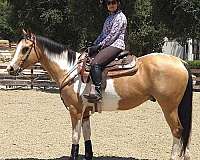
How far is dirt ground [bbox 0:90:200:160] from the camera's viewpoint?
726 centimetres

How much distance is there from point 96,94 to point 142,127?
401 centimetres

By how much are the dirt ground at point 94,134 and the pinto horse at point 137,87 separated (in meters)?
0.91

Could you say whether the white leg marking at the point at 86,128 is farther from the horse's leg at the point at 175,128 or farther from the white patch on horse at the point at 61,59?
the horse's leg at the point at 175,128

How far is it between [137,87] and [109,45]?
0.77m

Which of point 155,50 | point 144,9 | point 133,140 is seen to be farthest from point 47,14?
point 133,140

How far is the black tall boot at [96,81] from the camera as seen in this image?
611cm

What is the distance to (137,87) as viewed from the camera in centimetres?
629

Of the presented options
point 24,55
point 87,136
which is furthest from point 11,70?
point 87,136

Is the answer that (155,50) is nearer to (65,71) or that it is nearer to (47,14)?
(47,14)

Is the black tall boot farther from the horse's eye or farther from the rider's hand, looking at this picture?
the horse's eye

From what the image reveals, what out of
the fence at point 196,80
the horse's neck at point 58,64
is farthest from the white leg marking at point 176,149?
the fence at point 196,80

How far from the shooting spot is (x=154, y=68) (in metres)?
6.23

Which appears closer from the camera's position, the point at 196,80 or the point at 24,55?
the point at 24,55

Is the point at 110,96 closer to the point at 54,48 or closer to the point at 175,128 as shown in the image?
the point at 175,128
